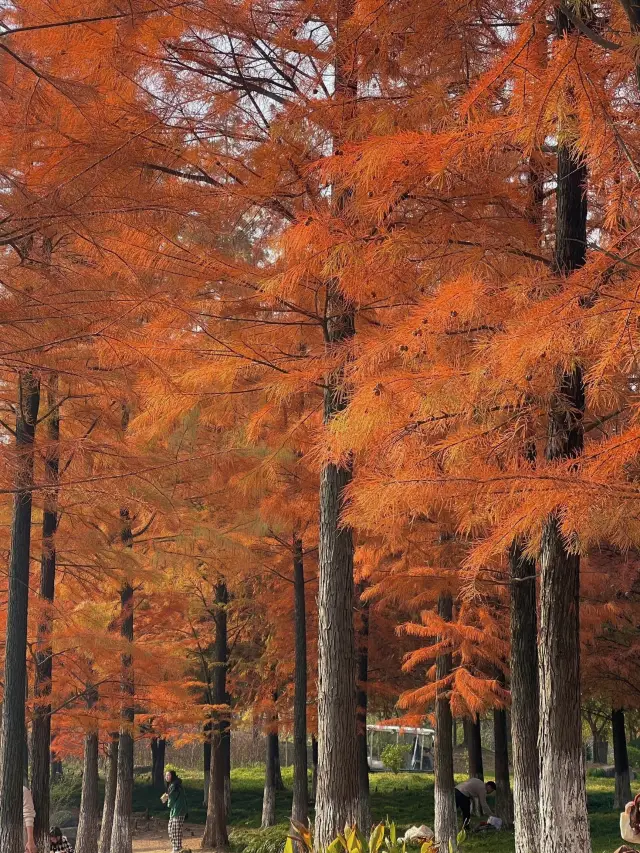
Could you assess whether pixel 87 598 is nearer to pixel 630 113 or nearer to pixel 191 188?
pixel 191 188

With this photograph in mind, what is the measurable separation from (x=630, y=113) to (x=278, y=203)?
10.2 feet

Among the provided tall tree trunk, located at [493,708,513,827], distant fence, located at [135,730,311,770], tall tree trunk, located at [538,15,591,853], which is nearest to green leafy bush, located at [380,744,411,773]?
distant fence, located at [135,730,311,770]

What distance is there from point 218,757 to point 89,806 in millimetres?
3667

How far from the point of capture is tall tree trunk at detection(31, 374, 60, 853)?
38.4 feet

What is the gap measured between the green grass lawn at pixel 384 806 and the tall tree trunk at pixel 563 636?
587cm

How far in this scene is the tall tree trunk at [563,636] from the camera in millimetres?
6633

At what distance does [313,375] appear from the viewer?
24.2 ft

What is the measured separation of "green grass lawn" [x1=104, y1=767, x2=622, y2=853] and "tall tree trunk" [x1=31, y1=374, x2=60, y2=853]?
4.45 metres

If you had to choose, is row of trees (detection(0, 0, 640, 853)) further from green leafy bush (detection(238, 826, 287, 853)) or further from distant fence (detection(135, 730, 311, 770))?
distant fence (detection(135, 730, 311, 770))

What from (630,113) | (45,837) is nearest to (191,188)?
(630,113)

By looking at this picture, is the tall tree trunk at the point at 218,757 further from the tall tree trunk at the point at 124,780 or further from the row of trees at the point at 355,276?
the row of trees at the point at 355,276

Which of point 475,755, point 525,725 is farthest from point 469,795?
point 525,725

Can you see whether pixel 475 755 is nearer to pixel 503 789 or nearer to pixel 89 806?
pixel 503 789

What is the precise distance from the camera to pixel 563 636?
694cm
